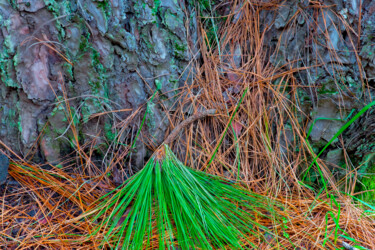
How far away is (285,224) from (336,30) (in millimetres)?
817

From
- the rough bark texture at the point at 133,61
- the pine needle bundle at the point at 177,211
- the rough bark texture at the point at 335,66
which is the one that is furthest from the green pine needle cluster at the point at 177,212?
the rough bark texture at the point at 335,66

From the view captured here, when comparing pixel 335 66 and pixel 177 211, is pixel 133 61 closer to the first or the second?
pixel 177 211

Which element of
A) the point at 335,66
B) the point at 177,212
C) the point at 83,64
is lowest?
the point at 177,212

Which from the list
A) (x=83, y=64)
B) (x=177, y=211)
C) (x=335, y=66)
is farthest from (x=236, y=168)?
(x=83, y=64)

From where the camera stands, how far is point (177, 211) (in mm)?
902

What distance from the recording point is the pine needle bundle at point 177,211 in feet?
2.84

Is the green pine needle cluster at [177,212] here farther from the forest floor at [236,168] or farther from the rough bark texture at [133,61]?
the rough bark texture at [133,61]

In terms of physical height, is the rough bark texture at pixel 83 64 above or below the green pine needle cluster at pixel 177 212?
above

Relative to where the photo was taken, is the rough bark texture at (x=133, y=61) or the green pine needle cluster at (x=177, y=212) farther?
the rough bark texture at (x=133, y=61)

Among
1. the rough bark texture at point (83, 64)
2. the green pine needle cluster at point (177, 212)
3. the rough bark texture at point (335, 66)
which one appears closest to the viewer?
the green pine needle cluster at point (177, 212)

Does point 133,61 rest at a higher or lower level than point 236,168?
higher

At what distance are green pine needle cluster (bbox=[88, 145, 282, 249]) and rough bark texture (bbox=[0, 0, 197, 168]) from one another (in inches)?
8.9


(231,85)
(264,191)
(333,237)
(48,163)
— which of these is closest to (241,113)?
(231,85)

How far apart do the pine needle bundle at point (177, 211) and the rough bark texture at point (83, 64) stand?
0.22 metres
